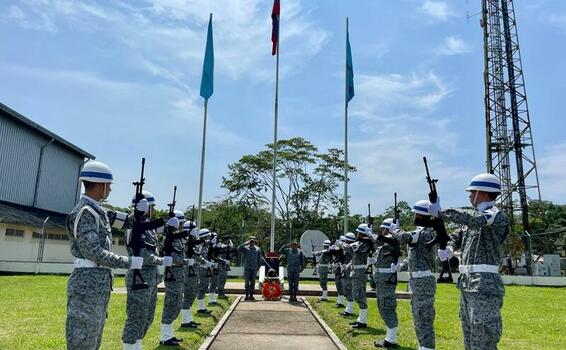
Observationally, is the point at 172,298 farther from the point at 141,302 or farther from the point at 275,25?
the point at 275,25

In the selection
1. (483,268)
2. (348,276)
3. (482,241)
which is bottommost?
(348,276)

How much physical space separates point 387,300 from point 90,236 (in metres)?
6.10

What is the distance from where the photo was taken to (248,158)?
3359cm

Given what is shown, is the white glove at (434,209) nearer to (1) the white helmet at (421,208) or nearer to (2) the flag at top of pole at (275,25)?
(1) the white helmet at (421,208)

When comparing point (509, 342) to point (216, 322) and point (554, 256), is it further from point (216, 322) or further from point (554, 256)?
point (554, 256)

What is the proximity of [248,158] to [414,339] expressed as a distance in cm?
2533

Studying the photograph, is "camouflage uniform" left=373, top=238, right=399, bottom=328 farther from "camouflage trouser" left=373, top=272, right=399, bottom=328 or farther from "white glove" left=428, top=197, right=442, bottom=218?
"white glove" left=428, top=197, right=442, bottom=218

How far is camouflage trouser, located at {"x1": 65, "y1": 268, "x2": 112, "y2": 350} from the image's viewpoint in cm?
418

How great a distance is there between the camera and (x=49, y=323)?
32.6ft

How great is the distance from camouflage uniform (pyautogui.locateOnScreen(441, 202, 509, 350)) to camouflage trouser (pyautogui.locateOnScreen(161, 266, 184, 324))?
202 inches

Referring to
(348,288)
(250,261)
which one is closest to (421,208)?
(348,288)

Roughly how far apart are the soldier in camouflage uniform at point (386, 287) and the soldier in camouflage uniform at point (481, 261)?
9.94 ft

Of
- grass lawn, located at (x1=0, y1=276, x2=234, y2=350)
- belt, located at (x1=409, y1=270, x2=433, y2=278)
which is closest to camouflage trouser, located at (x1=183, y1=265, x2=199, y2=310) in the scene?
grass lawn, located at (x1=0, y1=276, x2=234, y2=350)

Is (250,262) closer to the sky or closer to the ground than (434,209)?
closer to the ground
